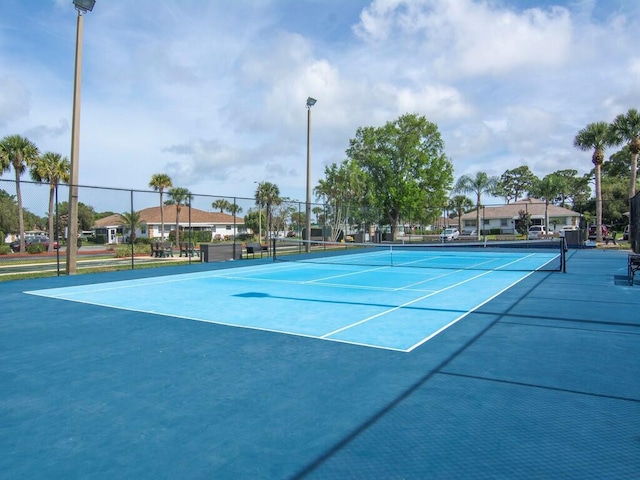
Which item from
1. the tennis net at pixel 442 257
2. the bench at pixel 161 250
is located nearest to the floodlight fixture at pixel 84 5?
the tennis net at pixel 442 257

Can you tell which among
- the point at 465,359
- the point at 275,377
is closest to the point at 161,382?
the point at 275,377

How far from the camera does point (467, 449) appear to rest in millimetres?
3184

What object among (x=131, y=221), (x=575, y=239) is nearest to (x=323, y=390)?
(x=131, y=221)

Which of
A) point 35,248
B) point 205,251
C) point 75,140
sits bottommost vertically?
point 35,248

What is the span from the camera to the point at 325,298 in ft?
32.3

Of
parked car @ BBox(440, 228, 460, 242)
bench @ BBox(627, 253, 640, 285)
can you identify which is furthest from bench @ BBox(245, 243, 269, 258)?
parked car @ BBox(440, 228, 460, 242)

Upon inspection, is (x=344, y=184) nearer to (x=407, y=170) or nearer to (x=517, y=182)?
(x=407, y=170)

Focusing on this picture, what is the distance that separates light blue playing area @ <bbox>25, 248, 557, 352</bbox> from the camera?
696 centimetres

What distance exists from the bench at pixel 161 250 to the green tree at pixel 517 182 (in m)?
86.7

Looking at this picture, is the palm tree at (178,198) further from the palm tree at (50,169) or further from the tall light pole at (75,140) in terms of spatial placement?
the palm tree at (50,169)

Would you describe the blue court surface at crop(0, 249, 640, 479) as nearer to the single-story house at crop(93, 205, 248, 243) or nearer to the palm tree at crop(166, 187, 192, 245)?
the palm tree at crop(166, 187, 192, 245)

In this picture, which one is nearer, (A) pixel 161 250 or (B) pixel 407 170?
(A) pixel 161 250

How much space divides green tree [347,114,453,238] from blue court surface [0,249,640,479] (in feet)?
114

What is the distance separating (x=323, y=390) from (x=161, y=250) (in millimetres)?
21627
